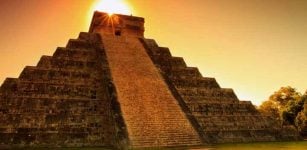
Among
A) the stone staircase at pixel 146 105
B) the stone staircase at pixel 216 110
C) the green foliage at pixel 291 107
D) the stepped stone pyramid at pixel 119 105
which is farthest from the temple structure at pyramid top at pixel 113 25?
the green foliage at pixel 291 107

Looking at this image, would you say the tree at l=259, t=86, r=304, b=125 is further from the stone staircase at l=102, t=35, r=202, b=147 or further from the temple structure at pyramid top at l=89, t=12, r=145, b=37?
the temple structure at pyramid top at l=89, t=12, r=145, b=37

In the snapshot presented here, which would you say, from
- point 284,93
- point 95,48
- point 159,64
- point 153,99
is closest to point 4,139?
point 153,99

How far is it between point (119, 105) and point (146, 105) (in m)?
1.52

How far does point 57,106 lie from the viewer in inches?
559

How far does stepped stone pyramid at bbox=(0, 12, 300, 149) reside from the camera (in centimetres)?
1309

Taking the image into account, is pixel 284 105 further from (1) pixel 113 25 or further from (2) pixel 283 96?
(1) pixel 113 25

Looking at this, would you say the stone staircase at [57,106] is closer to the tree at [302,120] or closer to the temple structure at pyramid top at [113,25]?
the temple structure at pyramid top at [113,25]

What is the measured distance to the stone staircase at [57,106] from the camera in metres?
12.8

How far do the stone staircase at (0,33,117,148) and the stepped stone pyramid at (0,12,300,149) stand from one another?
4cm

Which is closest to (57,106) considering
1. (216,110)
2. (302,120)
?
(216,110)

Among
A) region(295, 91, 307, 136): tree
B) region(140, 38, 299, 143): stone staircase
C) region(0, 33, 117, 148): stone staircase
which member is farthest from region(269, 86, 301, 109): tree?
region(0, 33, 117, 148): stone staircase

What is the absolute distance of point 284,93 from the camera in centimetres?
3578

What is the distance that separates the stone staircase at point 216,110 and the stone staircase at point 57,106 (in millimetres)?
4683

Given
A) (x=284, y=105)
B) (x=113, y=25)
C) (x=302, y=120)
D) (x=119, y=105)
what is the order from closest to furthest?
(x=119, y=105)
(x=302, y=120)
(x=113, y=25)
(x=284, y=105)
